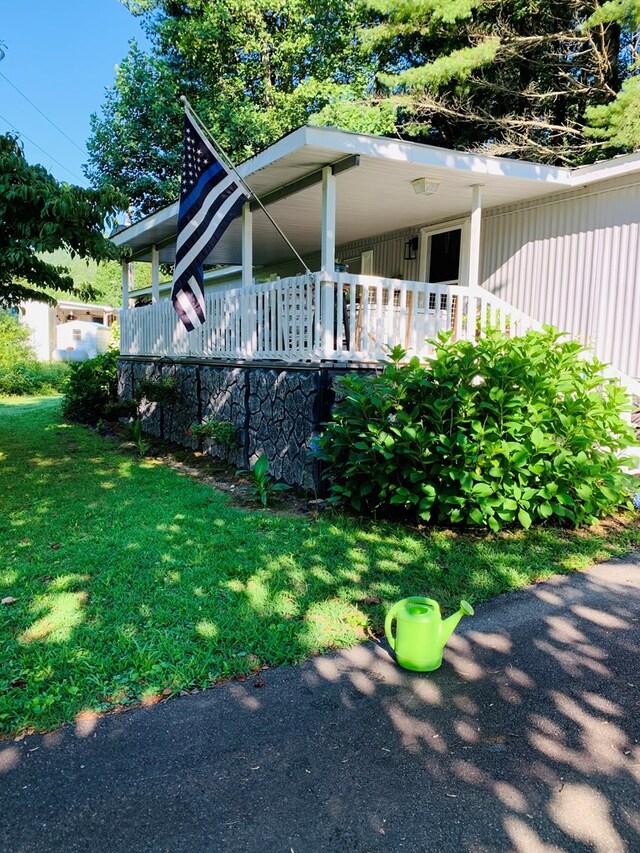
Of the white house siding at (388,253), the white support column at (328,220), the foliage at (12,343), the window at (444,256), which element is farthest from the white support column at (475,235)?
the foliage at (12,343)

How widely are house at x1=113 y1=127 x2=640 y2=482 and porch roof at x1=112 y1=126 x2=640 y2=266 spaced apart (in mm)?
22

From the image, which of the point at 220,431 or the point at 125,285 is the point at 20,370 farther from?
the point at 220,431

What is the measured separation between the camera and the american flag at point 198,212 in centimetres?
604

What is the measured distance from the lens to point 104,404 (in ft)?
40.7

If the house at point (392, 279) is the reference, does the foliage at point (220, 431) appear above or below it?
below

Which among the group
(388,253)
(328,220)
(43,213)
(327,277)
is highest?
(388,253)

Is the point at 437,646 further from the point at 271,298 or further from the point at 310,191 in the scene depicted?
the point at 310,191

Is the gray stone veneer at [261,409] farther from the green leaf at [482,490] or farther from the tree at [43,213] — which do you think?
the tree at [43,213]

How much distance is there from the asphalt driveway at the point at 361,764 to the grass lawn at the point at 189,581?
0.25 metres

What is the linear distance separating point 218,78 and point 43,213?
17134mm

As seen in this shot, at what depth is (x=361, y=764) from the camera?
2264mm

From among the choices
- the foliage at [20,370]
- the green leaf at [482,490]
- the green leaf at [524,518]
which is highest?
the foliage at [20,370]

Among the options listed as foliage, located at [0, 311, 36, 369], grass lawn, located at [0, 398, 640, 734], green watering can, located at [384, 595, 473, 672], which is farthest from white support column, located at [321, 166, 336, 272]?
foliage, located at [0, 311, 36, 369]

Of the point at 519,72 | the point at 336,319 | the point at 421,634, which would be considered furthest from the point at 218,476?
the point at 519,72
